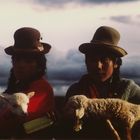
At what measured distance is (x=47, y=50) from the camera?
5078 mm

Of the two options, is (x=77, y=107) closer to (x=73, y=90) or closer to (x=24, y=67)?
(x=73, y=90)

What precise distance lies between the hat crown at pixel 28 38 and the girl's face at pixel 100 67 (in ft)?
1.68

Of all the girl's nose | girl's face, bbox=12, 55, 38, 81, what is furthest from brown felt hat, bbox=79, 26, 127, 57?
girl's face, bbox=12, 55, 38, 81

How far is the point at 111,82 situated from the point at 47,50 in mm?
637

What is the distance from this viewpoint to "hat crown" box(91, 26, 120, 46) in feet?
16.5

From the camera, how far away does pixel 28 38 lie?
505 cm

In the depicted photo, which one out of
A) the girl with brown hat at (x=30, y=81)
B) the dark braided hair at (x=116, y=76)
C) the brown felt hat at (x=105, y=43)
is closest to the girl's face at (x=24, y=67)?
the girl with brown hat at (x=30, y=81)

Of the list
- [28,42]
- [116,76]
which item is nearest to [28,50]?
[28,42]

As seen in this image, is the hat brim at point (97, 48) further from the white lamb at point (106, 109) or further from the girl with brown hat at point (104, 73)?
the white lamb at point (106, 109)

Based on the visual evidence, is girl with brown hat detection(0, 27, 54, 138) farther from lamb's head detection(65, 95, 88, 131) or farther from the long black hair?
lamb's head detection(65, 95, 88, 131)

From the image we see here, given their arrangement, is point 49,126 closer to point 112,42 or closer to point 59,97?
point 59,97

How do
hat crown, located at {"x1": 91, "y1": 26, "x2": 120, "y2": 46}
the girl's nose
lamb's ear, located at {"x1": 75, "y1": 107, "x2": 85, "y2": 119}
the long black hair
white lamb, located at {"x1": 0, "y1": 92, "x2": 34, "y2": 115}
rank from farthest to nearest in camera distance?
hat crown, located at {"x1": 91, "y1": 26, "x2": 120, "y2": 46} < the long black hair < the girl's nose < white lamb, located at {"x1": 0, "y1": 92, "x2": 34, "y2": 115} < lamb's ear, located at {"x1": 75, "y1": 107, "x2": 85, "y2": 119}

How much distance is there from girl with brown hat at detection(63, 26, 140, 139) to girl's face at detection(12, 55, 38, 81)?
39 cm

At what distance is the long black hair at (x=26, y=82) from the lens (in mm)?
4930
